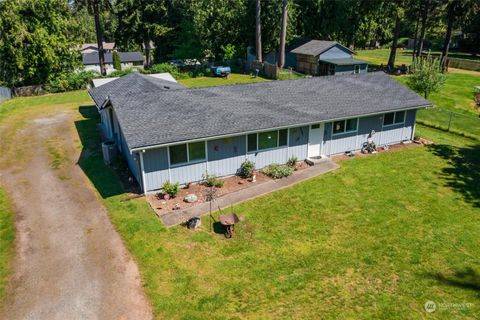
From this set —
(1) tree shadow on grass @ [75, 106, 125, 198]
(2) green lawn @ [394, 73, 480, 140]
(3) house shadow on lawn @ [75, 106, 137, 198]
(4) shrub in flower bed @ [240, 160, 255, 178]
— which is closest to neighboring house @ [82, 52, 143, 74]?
(1) tree shadow on grass @ [75, 106, 125, 198]

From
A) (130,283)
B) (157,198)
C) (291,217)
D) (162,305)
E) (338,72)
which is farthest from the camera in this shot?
(338,72)

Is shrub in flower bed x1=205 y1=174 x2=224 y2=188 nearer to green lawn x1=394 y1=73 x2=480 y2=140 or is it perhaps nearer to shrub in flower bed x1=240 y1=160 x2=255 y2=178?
shrub in flower bed x1=240 y1=160 x2=255 y2=178

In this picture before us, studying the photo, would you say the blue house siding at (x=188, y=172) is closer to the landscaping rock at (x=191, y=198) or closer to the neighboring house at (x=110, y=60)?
the landscaping rock at (x=191, y=198)

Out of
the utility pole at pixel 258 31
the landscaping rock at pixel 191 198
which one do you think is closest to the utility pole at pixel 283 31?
the utility pole at pixel 258 31

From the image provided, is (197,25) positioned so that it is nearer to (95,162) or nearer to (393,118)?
(95,162)

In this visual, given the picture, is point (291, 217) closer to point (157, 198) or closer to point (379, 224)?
point (379, 224)

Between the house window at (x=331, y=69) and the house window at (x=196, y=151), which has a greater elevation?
the house window at (x=331, y=69)

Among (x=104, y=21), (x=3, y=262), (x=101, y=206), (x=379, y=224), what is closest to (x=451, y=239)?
(x=379, y=224)
